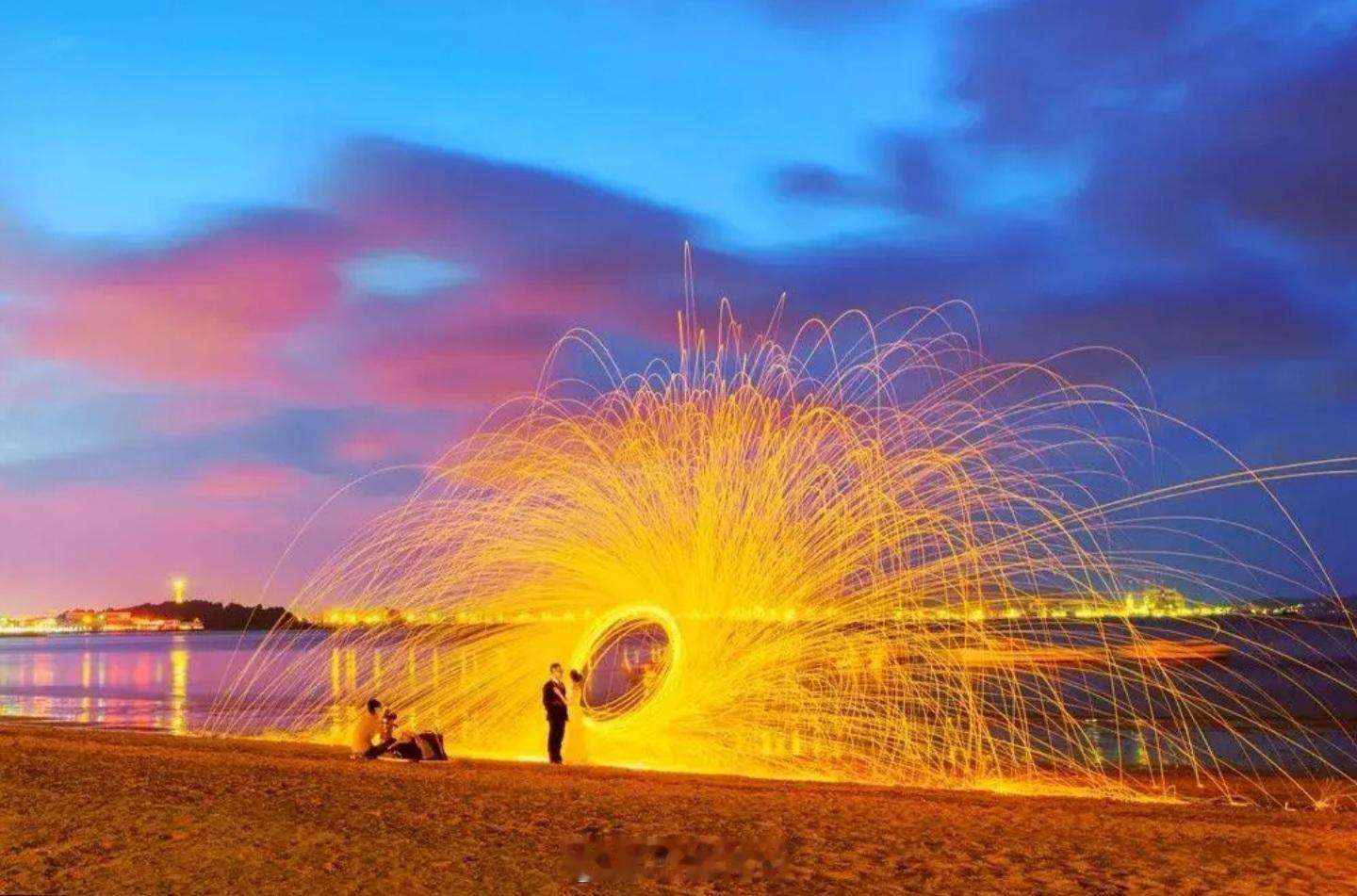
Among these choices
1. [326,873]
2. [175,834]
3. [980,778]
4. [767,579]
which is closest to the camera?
[326,873]

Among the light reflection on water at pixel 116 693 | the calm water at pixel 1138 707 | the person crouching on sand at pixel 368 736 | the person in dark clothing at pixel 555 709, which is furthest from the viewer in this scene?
the light reflection on water at pixel 116 693

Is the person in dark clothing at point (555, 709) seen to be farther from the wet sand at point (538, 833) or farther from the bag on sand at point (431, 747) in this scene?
the wet sand at point (538, 833)

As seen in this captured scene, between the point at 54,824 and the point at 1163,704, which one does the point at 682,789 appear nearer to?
the point at 54,824

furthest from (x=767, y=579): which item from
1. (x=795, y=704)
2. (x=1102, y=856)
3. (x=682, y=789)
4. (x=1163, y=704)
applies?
(x=1163, y=704)

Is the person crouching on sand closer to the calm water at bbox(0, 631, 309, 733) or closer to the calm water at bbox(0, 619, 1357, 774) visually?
the calm water at bbox(0, 619, 1357, 774)

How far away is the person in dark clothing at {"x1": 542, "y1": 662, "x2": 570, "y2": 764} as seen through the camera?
55.2 ft

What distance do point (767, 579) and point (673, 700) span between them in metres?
2.18

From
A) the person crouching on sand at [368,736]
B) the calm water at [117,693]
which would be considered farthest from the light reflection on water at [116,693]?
the person crouching on sand at [368,736]

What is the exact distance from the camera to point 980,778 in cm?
1791

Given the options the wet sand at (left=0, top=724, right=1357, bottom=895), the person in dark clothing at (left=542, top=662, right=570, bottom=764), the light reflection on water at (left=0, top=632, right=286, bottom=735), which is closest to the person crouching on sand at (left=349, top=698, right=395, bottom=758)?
the person in dark clothing at (left=542, top=662, right=570, bottom=764)

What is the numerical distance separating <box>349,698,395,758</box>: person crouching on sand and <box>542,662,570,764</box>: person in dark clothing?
199 cm

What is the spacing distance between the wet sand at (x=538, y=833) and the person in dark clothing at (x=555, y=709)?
248 centimetres

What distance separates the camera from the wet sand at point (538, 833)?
7.77 meters

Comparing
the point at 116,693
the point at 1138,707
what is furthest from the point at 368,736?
the point at 116,693
